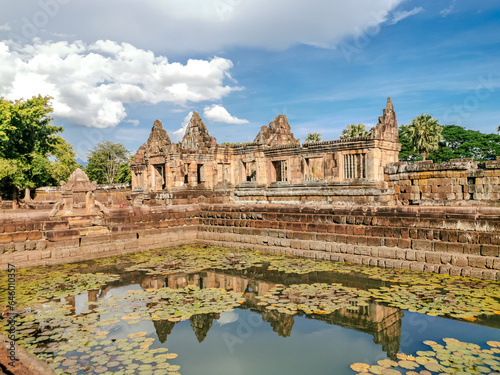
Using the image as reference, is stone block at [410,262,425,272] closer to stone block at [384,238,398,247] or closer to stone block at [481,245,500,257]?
stone block at [384,238,398,247]

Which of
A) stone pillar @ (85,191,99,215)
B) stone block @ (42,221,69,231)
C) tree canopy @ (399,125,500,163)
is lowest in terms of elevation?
stone block @ (42,221,69,231)

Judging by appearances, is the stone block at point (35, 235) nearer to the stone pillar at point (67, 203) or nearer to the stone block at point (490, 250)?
the stone pillar at point (67, 203)

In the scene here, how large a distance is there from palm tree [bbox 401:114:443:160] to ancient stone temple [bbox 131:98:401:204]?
26004 millimetres

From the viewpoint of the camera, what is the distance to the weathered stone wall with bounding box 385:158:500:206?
398 inches

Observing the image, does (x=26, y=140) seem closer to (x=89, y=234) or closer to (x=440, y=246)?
(x=89, y=234)

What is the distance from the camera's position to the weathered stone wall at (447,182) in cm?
1010

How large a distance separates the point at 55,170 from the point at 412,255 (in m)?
38.8

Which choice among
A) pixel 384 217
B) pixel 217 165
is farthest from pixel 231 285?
pixel 217 165

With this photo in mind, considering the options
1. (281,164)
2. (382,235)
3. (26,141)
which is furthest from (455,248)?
(26,141)

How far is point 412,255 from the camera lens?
805 cm

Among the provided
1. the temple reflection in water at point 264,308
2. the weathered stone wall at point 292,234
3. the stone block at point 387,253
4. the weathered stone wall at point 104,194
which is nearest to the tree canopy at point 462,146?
the weathered stone wall at point 104,194

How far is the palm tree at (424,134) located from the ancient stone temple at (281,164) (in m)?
26.0

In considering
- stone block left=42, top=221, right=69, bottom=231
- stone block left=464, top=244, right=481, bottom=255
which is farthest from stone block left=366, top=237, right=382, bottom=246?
stone block left=42, top=221, right=69, bottom=231

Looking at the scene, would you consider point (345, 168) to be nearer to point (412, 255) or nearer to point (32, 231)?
point (412, 255)
